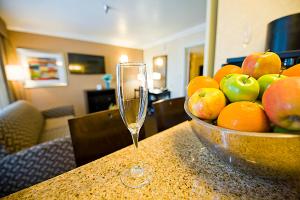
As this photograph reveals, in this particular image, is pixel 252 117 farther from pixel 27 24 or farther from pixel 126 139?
pixel 27 24

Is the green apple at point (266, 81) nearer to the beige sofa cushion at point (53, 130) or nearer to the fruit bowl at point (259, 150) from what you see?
the fruit bowl at point (259, 150)

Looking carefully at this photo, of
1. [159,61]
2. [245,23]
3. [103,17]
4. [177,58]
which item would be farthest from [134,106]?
[159,61]

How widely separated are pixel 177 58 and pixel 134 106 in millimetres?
3231

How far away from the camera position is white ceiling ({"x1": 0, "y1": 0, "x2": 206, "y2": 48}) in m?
1.83

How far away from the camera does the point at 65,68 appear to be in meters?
3.16

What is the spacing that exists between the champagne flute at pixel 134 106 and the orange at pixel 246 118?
22cm

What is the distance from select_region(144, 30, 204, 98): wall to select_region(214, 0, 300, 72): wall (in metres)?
1.98

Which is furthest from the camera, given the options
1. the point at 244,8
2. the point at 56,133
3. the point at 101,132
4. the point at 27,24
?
the point at 27,24

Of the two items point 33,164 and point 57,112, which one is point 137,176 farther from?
point 57,112

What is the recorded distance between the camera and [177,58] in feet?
10.8

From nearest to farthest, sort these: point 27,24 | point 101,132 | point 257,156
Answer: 1. point 257,156
2. point 101,132
3. point 27,24

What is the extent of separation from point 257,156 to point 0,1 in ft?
10.2

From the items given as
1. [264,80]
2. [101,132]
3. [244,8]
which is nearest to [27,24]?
[101,132]

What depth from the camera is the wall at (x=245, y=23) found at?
764 millimetres
